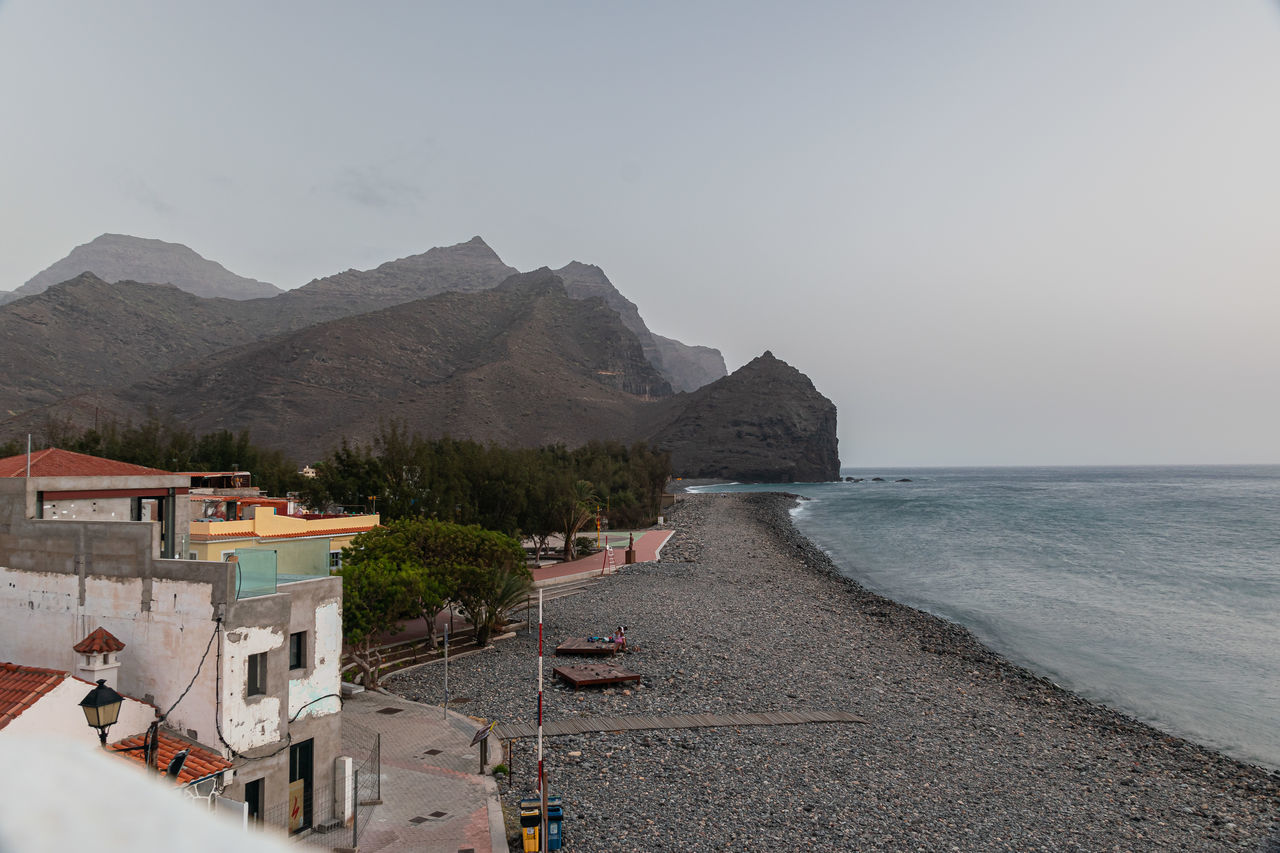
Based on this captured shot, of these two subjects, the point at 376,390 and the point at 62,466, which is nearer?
the point at 62,466

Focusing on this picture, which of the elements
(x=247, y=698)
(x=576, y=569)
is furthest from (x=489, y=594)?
(x=576, y=569)

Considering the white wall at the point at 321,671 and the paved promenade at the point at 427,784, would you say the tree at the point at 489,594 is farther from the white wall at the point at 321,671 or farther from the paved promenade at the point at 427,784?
the white wall at the point at 321,671

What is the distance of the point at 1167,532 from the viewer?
81250 millimetres

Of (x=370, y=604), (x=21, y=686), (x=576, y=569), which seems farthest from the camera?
(x=576, y=569)

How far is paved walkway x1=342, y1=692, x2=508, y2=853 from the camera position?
1266cm

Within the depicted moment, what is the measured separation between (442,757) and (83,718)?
270 inches

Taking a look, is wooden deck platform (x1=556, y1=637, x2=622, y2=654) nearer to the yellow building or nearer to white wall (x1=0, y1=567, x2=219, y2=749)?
the yellow building

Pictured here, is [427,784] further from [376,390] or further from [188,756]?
[376,390]

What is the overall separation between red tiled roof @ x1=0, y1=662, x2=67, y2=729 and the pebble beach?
7754mm

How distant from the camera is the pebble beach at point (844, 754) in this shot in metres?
14.5

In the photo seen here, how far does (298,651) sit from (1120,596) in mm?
47861

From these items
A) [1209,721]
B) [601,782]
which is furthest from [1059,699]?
[601,782]

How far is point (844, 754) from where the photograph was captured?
705 inches

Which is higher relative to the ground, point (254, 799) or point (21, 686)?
point (21, 686)
